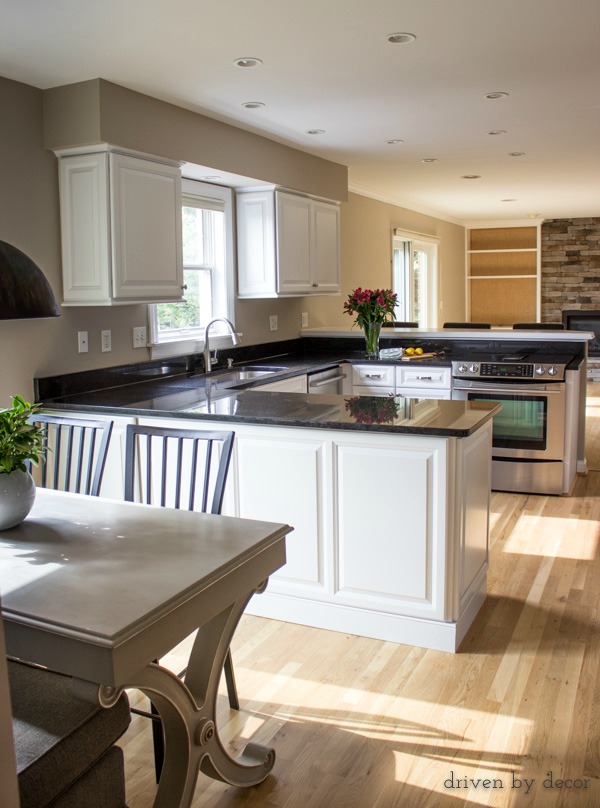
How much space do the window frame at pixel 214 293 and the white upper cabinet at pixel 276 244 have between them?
83 millimetres

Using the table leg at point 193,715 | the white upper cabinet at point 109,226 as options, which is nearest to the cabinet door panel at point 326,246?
the white upper cabinet at point 109,226

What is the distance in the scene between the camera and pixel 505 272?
11.4 meters

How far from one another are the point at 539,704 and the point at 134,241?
8.62 feet

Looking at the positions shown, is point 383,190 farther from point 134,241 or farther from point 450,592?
point 450,592

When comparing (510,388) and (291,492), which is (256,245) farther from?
(291,492)

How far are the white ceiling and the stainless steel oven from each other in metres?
1.52

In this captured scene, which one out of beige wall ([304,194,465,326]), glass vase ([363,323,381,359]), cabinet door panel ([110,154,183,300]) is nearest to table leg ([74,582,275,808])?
cabinet door panel ([110,154,183,300])

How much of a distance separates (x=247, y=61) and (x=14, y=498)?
7.27 feet

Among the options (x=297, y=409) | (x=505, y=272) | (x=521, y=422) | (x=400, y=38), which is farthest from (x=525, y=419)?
(x=505, y=272)

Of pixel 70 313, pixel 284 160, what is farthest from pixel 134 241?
pixel 284 160

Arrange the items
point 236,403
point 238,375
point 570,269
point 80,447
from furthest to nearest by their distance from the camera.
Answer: point 570,269
point 238,375
point 236,403
point 80,447

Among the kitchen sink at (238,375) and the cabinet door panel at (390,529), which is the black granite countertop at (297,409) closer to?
the cabinet door panel at (390,529)

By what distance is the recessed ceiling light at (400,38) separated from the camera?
3.04m

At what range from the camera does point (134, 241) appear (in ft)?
12.1
